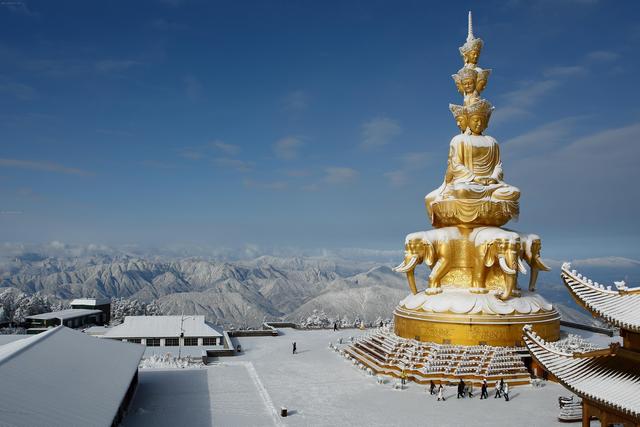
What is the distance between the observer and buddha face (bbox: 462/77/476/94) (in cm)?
2658

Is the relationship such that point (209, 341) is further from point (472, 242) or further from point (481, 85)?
point (481, 85)

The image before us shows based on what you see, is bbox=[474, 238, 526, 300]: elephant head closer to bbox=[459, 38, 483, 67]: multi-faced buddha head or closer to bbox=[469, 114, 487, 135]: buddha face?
bbox=[469, 114, 487, 135]: buddha face

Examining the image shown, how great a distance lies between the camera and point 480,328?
22.0 metres

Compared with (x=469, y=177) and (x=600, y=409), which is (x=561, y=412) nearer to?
(x=600, y=409)

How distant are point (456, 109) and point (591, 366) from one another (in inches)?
654

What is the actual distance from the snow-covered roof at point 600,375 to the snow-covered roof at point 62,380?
32.9 feet

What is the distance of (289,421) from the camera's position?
53.8 feet

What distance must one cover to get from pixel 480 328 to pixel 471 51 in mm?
13492

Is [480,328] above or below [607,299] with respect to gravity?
below

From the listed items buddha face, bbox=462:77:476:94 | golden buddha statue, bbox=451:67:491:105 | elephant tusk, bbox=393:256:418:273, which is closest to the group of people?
elephant tusk, bbox=393:256:418:273

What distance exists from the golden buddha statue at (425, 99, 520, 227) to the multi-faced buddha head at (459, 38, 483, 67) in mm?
2562

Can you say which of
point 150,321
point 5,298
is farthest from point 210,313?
point 150,321

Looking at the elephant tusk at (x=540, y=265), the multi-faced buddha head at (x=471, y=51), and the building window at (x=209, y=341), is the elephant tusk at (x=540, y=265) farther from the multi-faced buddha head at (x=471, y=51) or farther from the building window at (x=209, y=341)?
the building window at (x=209, y=341)

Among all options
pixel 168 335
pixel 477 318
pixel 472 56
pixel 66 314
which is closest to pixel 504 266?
pixel 477 318
